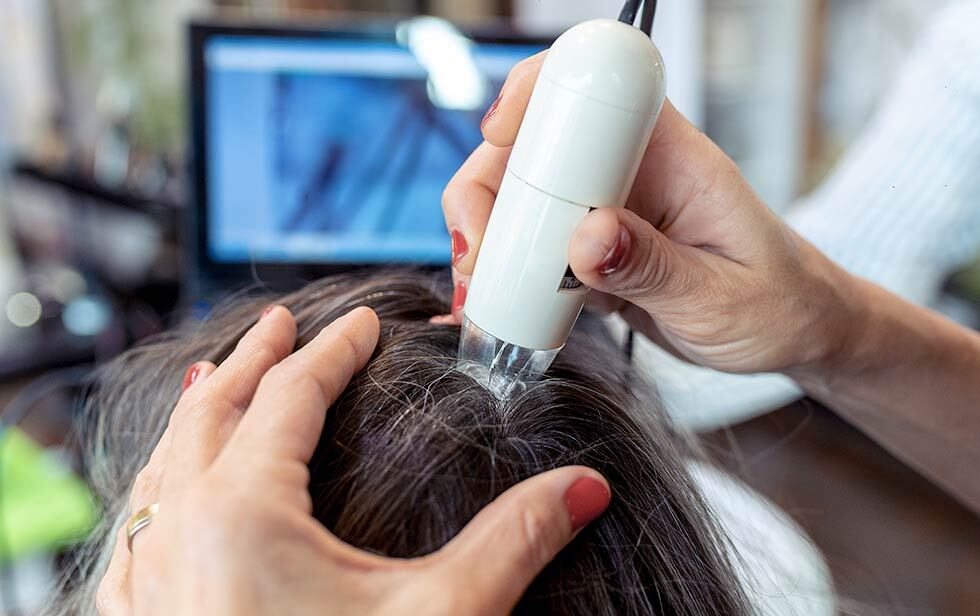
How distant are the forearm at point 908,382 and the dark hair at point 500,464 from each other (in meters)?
0.19

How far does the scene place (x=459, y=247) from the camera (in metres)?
0.49

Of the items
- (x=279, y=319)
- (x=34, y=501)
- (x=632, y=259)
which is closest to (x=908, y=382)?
(x=632, y=259)

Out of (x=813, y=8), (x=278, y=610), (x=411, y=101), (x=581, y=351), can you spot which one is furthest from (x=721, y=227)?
(x=813, y=8)

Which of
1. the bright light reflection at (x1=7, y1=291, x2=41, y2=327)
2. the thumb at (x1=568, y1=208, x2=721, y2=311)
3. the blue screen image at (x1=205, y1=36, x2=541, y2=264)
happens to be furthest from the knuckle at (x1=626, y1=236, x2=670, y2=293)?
the bright light reflection at (x1=7, y1=291, x2=41, y2=327)

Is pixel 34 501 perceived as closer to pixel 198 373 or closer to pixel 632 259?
pixel 198 373

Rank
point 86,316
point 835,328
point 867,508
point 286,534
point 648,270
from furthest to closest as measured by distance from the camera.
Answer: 1. point 86,316
2. point 867,508
3. point 835,328
4. point 648,270
5. point 286,534

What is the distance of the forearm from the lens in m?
0.62

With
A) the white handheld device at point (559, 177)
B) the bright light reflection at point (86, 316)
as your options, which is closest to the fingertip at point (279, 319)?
the white handheld device at point (559, 177)

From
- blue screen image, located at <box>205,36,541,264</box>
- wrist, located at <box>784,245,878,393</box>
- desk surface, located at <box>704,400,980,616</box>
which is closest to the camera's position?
wrist, located at <box>784,245,878,393</box>

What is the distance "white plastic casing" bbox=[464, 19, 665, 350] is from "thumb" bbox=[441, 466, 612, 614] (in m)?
0.08

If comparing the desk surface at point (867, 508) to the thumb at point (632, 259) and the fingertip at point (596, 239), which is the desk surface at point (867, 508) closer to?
the thumb at point (632, 259)

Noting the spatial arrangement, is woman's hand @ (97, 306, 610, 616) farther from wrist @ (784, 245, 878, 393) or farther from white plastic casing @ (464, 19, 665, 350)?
wrist @ (784, 245, 878, 393)

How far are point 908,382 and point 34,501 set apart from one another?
111 centimetres

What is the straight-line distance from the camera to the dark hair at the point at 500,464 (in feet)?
1.27
